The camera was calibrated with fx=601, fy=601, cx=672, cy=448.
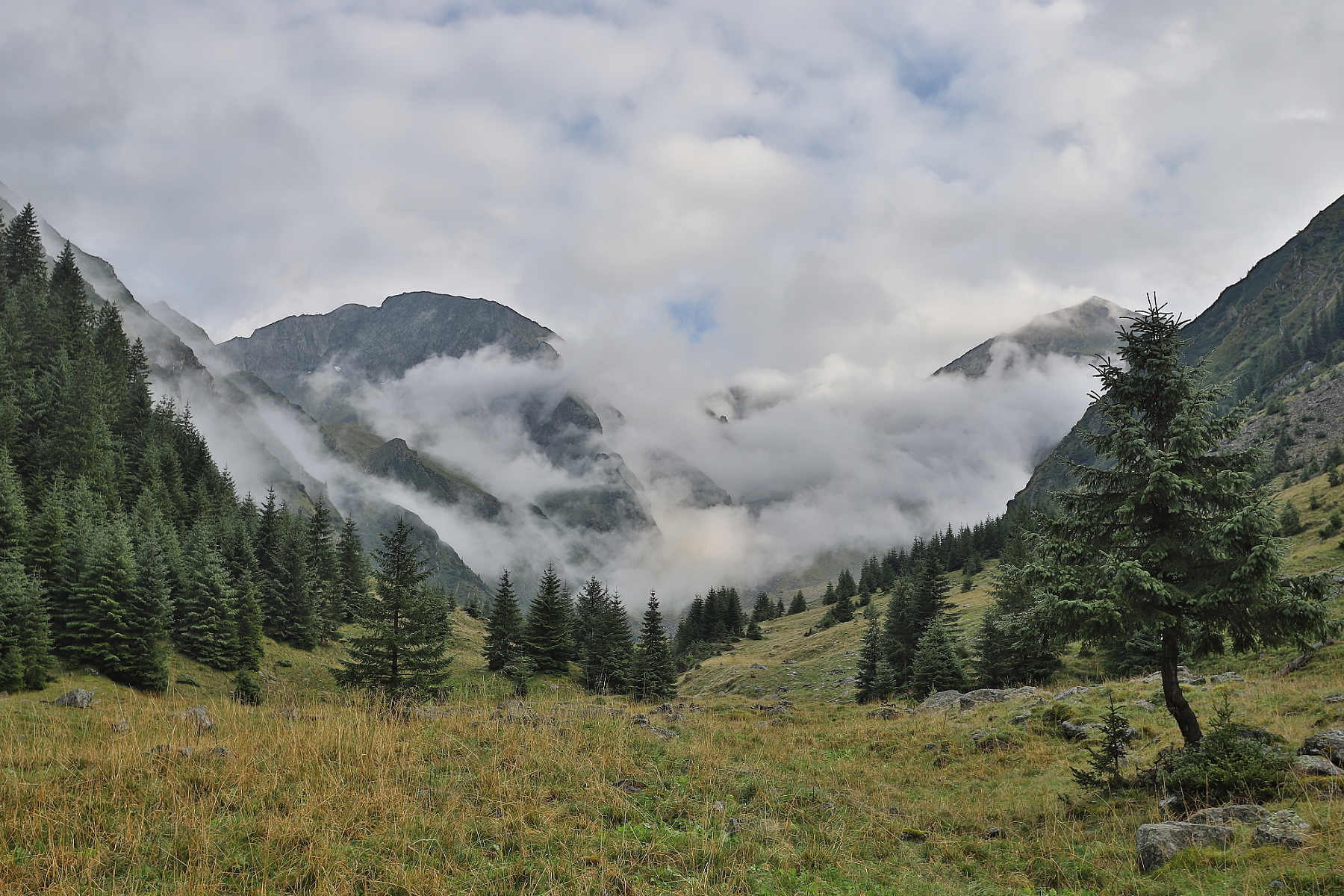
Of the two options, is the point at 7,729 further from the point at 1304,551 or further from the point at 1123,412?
the point at 1304,551

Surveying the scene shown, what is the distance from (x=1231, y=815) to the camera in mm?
9133

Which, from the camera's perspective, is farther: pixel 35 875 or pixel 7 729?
pixel 7 729

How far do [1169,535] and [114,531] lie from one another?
2596 inches

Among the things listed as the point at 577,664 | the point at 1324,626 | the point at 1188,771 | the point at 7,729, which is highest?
the point at 7,729

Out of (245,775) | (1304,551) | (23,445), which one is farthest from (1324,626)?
(23,445)

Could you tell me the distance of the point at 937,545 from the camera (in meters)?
139

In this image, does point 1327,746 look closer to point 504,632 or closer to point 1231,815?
point 1231,815

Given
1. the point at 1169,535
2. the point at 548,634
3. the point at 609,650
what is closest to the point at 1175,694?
the point at 1169,535

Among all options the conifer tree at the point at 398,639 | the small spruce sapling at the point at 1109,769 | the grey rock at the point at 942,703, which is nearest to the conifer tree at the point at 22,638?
the conifer tree at the point at 398,639

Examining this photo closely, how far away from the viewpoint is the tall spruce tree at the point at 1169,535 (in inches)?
489

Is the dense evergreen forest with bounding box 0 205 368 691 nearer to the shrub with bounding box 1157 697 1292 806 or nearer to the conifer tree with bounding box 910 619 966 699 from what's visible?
the shrub with bounding box 1157 697 1292 806

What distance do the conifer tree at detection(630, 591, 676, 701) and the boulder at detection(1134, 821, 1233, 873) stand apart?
38.7 m

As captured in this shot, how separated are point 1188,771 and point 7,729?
20813 millimetres

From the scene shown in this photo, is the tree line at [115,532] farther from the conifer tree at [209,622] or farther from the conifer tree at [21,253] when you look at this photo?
the conifer tree at [21,253]
